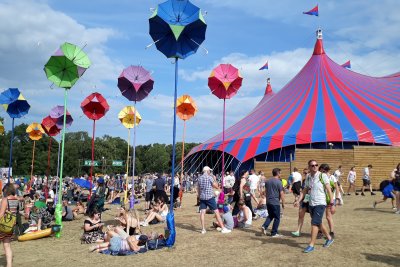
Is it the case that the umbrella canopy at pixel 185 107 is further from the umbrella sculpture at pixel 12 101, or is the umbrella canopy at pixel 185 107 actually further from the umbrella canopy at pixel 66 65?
the umbrella sculpture at pixel 12 101

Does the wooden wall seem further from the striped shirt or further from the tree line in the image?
the tree line

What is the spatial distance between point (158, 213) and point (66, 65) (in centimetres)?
402

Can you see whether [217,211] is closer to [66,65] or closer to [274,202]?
[274,202]

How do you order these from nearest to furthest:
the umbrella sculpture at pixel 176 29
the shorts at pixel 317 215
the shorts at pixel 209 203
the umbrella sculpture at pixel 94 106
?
1. the shorts at pixel 317 215
2. the umbrella sculpture at pixel 176 29
3. the shorts at pixel 209 203
4. the umbrella sculpture at pixel 94 106

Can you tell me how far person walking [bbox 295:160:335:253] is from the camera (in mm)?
5406

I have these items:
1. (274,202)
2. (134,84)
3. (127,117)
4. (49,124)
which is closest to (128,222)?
(274,202)

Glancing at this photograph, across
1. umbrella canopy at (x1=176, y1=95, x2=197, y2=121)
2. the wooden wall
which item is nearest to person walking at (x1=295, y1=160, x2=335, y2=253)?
umbrella canopy at (x1=176, y1=95, x2=197, y2=121)

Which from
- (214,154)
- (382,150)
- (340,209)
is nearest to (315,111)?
(382,150)

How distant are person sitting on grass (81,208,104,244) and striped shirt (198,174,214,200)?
2.06 m

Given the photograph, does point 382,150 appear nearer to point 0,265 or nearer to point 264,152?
point 264,152

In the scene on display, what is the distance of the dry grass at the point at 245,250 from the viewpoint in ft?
16.8

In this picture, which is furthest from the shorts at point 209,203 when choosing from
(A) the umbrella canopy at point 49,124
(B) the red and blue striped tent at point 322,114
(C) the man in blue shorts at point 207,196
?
(B) the red and blue striped tent at point 322,114

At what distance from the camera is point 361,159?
51.7ft

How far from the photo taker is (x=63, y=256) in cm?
595
